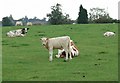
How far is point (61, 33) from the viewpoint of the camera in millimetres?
31688

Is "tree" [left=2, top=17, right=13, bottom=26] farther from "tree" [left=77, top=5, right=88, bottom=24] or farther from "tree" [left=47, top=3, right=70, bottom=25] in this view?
"tree" [left=77, top=5, right=88, bottom=24]

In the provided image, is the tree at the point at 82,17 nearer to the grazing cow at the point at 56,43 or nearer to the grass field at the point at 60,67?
the grass field at the point at 60,67

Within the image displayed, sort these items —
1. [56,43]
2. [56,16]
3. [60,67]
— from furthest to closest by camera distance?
[56,16]
[56,43]
[60,67]

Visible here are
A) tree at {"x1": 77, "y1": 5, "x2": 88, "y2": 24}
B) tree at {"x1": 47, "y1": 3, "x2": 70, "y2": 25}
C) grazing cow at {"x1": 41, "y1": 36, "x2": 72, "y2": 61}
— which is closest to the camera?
grazing cow at {"x1": 41, "y1": 36, "x2": 72, "y2": 61}

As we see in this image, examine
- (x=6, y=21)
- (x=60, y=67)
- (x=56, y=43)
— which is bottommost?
(x=60, y=67)

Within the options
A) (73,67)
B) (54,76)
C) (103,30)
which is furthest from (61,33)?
(54,76)

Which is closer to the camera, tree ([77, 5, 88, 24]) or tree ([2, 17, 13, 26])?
tree ([77, 5, 88, 24])

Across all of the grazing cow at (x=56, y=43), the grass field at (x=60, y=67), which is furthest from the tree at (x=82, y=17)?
the grazing cow at (x=56, y=43)

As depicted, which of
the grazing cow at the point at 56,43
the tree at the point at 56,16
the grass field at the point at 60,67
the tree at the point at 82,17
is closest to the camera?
the grass field at the point at 60,67

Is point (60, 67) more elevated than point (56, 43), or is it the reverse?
point (56, 43)

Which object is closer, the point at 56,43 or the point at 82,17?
the point at 56,43

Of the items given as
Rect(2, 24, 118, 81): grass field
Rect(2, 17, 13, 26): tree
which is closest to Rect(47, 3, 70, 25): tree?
Rect(2, 17, 13, 26): tree

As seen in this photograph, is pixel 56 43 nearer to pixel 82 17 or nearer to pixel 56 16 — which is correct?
pixel 82 17

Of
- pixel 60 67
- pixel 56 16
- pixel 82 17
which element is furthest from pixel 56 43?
pixel 56 16
